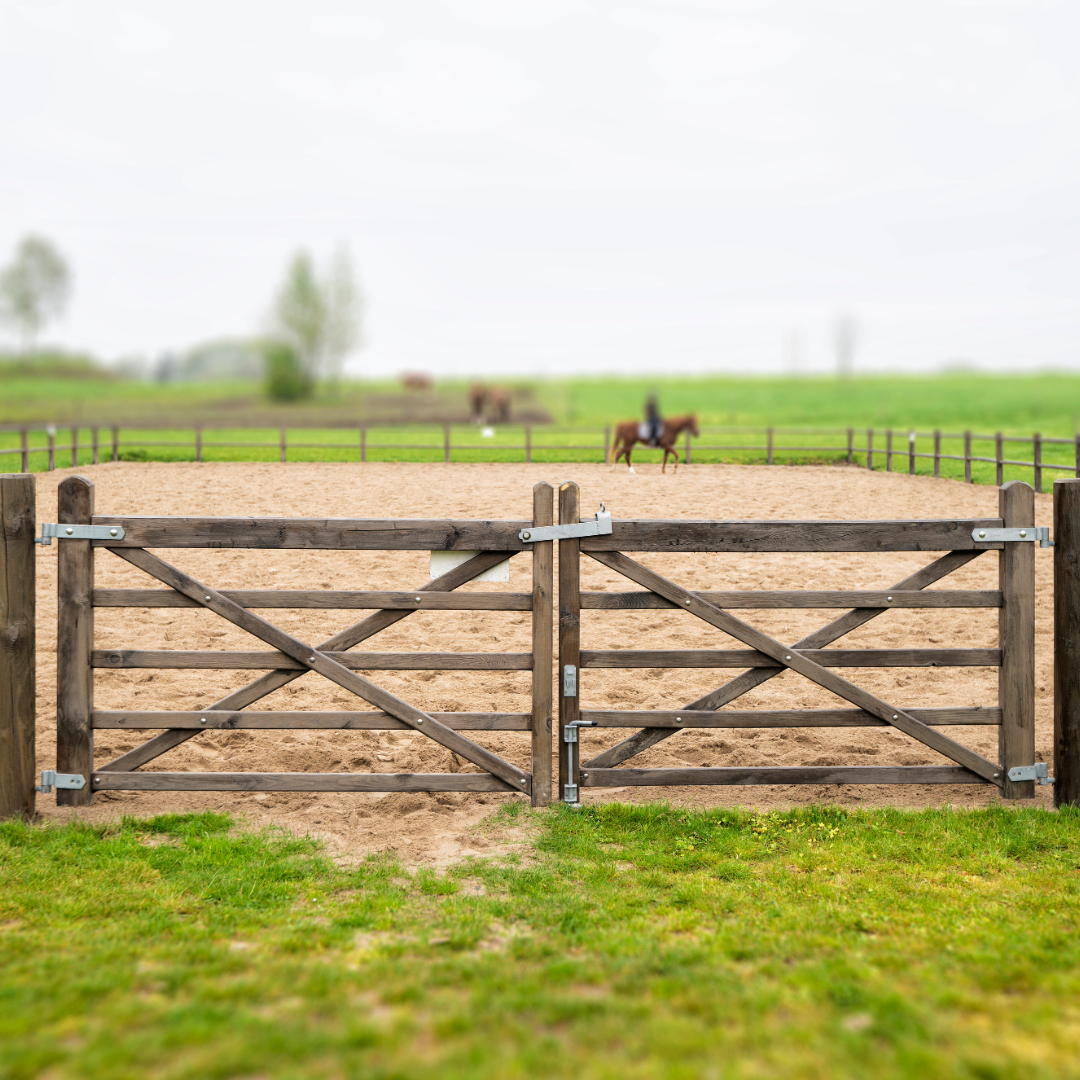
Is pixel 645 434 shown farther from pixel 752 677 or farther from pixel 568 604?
pixel 568 604

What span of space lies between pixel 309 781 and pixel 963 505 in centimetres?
1583

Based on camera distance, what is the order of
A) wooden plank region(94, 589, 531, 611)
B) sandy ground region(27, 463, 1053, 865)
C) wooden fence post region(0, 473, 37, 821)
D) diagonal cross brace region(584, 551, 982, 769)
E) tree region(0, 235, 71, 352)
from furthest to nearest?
tree region(0, 235, 71, 352) < sandy ground region(27, 463, 1053, 865) < diagonal cross brace region(584, 551, 982, 769) < wooden plank region(94, 589, 531, 611) < wooden fence post region(0, 473, 37, 821)

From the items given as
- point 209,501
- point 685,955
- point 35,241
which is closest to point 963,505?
point 209,501

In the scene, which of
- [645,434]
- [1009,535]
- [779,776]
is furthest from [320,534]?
[645,434]

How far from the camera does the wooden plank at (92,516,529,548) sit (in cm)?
550

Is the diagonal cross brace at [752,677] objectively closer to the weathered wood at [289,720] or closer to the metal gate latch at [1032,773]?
the weathered wood at [289,720]

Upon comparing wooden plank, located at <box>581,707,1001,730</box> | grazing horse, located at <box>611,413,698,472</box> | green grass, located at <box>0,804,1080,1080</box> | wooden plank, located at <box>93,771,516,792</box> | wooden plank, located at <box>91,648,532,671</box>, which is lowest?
green grass, located at <box>0,804,1080,1080</box>

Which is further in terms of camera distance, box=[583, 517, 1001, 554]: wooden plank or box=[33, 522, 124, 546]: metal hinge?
box=[583, 517, 1001, 554]: wooden plank

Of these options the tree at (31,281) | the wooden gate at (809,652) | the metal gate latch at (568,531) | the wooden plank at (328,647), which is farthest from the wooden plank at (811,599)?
the tree at (31,281)

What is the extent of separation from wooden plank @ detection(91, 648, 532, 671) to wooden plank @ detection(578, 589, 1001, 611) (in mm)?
339

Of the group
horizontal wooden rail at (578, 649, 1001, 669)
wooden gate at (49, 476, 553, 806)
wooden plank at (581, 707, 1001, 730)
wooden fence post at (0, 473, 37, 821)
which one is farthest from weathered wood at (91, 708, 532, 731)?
horizontal wooden rail at (578, 649, 1001, 669)

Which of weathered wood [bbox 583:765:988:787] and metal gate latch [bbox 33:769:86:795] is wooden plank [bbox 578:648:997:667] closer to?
weathered wood [bbox 583:765:988:787]

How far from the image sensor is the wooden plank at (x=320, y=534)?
5.50 m

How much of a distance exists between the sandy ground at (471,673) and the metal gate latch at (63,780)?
6.6 inches
